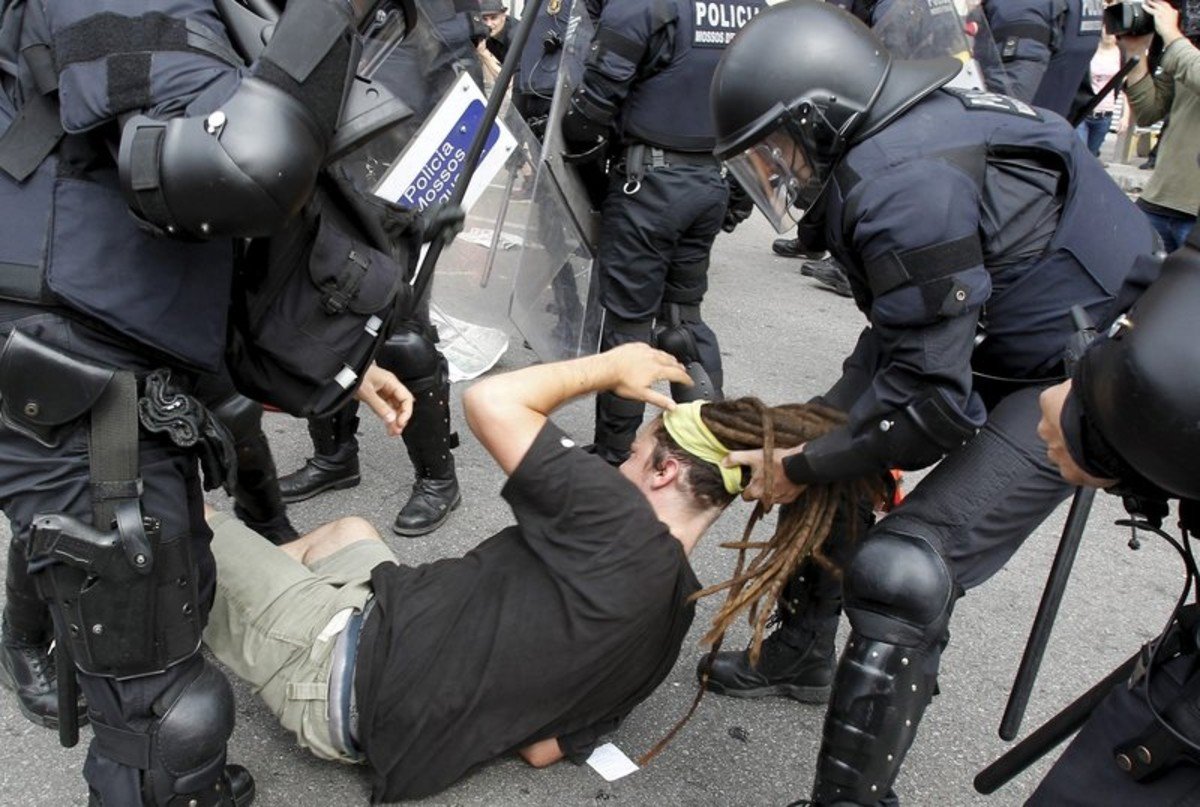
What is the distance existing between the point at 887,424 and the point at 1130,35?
11.7 feet

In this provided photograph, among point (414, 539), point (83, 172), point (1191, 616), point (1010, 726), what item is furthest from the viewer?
point (414, 539)

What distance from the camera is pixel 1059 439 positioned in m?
1.51

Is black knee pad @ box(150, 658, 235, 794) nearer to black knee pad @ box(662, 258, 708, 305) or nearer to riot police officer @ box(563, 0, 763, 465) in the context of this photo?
riot police officer @ box(563, 0, 763, 465)

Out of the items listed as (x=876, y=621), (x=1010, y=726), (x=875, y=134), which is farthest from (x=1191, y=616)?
(x=875, y=134)

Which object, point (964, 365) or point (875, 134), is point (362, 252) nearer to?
point (875, 134)

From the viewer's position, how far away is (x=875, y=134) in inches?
79.0

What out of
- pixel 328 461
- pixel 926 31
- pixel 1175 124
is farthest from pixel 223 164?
pixel 1175 124

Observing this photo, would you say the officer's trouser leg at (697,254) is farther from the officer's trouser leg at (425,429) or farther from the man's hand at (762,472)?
the man's hand at (762,472)

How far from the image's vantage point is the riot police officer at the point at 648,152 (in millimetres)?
3666

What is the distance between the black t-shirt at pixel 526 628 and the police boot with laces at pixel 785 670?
0.68 m

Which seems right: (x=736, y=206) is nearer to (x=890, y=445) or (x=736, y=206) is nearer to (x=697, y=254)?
(x=697, y=254)

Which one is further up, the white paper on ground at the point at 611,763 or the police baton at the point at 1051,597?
Result: the police baton at the point at 1051,597

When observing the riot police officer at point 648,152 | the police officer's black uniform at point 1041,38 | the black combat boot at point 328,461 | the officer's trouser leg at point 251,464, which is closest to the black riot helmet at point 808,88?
the officer's trouser leg at point 251,464

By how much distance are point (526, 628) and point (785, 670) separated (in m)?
0.96
